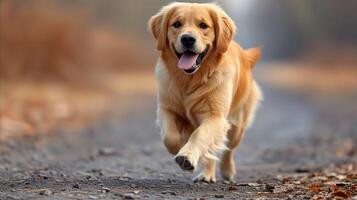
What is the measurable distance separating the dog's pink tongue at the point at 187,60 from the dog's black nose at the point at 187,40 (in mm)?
118

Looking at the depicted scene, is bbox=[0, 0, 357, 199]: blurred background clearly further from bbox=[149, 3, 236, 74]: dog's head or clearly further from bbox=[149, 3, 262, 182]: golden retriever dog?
bbox=[149, 3, 236, 74]: dog's head

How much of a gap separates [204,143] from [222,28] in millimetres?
1013

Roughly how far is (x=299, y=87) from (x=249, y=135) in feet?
41.0

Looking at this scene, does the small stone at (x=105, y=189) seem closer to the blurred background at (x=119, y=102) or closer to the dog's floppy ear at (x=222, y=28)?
the blurred background at (x=119, y=102)

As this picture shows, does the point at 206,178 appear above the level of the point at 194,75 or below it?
below

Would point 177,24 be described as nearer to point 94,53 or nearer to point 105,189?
point 105,189

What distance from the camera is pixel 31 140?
9.80 m

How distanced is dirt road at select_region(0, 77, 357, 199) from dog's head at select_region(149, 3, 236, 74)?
3.47 ft

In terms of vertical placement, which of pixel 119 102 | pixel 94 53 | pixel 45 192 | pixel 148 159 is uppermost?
pixel 94 53

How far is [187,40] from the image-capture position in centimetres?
625

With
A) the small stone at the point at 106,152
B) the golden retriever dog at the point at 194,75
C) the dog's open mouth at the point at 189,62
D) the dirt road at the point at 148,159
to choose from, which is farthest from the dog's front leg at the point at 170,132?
the small stone at the point at 106,152

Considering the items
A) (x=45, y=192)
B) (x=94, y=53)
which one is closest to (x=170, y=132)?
(x=45, y=192)

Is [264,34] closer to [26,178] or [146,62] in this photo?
[146,62]

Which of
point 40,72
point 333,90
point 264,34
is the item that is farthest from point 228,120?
point 264,34
